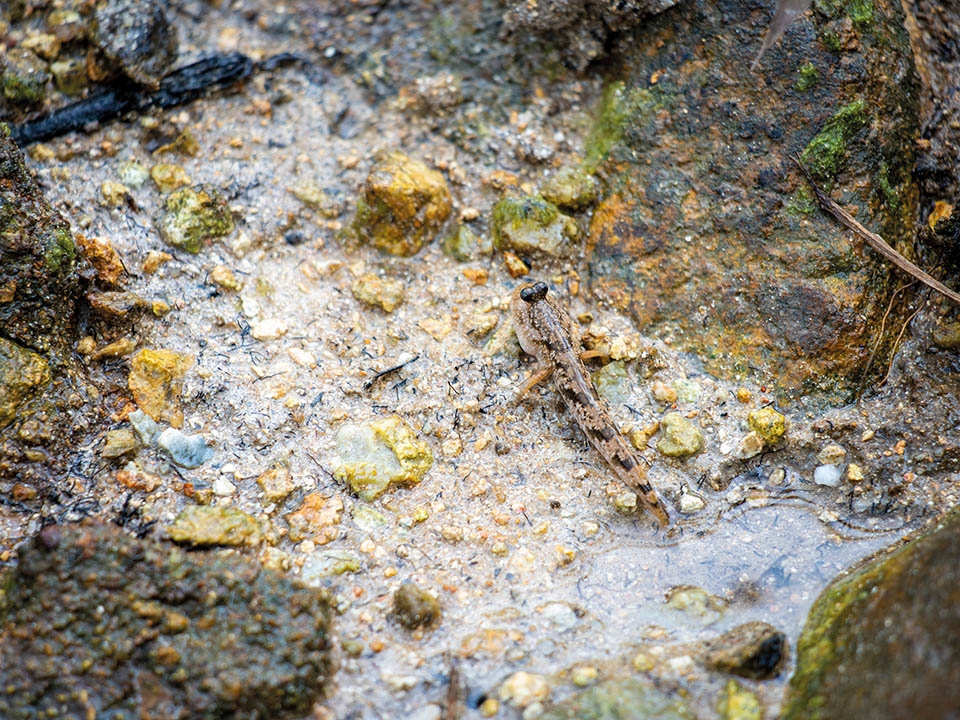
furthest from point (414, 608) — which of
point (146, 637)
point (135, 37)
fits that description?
point (135, 37)

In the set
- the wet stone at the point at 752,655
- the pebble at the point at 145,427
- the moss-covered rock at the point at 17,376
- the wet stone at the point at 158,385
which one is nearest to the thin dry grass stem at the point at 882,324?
the wet stone at the point at 752,655

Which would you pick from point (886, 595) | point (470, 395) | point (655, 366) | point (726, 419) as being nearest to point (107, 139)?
point (470, 395)

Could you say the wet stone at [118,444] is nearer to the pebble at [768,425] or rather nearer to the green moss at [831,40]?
the pebble at [768,425]

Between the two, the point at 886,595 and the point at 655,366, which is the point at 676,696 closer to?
the point at 886,595

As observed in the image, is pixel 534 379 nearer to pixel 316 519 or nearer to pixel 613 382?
pixel 613 382

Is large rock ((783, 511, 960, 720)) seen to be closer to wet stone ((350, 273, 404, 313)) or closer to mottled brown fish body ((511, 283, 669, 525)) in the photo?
mottled brown fish body ((511, 283, 669, 525))

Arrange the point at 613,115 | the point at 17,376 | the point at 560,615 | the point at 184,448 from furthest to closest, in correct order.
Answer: the point at 613,115 < the point at 184,448 < the point at 17,376 < the point at 560,615

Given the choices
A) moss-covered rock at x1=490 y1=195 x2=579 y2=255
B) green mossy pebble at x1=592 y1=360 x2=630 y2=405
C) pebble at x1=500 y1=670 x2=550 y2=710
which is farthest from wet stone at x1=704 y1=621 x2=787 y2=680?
moss-covered rock at x1=490 y1=195 x2=579 y2=255
